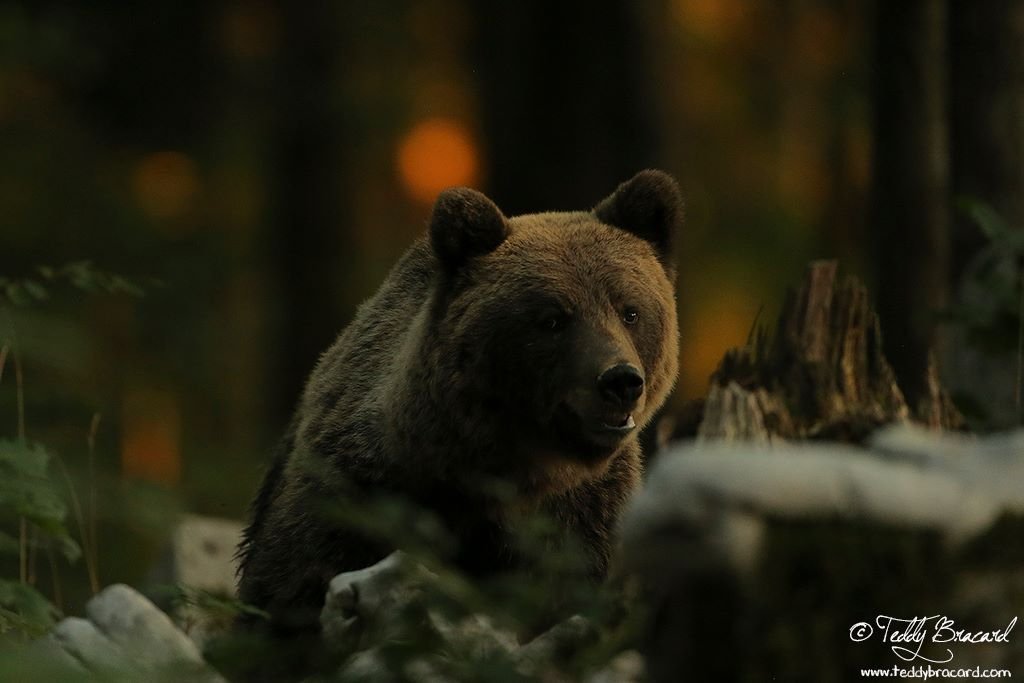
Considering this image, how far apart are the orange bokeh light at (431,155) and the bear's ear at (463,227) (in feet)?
68.6

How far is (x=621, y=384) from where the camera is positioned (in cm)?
500

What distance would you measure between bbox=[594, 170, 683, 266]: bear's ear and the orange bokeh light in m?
20.6

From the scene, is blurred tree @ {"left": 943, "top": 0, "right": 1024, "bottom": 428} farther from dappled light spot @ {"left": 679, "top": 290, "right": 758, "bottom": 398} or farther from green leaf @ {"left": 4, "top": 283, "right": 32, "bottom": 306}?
dappled light spot @ {"left": 679, "top": 290, "right": 758, "bottom": 398}

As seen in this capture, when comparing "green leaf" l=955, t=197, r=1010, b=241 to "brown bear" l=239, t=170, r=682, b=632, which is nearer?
"green leaf" l=955, t=197, r=1010, b=241

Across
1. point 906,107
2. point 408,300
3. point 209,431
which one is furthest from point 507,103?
point 209,431

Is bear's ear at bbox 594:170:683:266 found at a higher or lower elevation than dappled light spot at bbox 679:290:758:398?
higher

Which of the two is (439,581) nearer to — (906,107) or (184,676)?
(184,676)

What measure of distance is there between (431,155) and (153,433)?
8114 millimetres

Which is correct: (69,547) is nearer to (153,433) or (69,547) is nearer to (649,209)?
(649,209)

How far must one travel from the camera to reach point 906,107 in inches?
286

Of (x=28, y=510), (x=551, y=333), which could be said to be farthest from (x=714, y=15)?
(x=28, y=510)

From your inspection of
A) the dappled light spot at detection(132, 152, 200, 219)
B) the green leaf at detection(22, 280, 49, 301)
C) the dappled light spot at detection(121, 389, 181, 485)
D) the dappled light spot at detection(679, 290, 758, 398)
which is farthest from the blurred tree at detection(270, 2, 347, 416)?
the green leaf at detection(22, 280, 49, 301)

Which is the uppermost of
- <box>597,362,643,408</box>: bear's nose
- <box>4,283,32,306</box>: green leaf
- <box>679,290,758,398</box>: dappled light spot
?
<box>4,283,32,306</box>: green leaf

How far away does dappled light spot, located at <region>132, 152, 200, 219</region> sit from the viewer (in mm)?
20156
